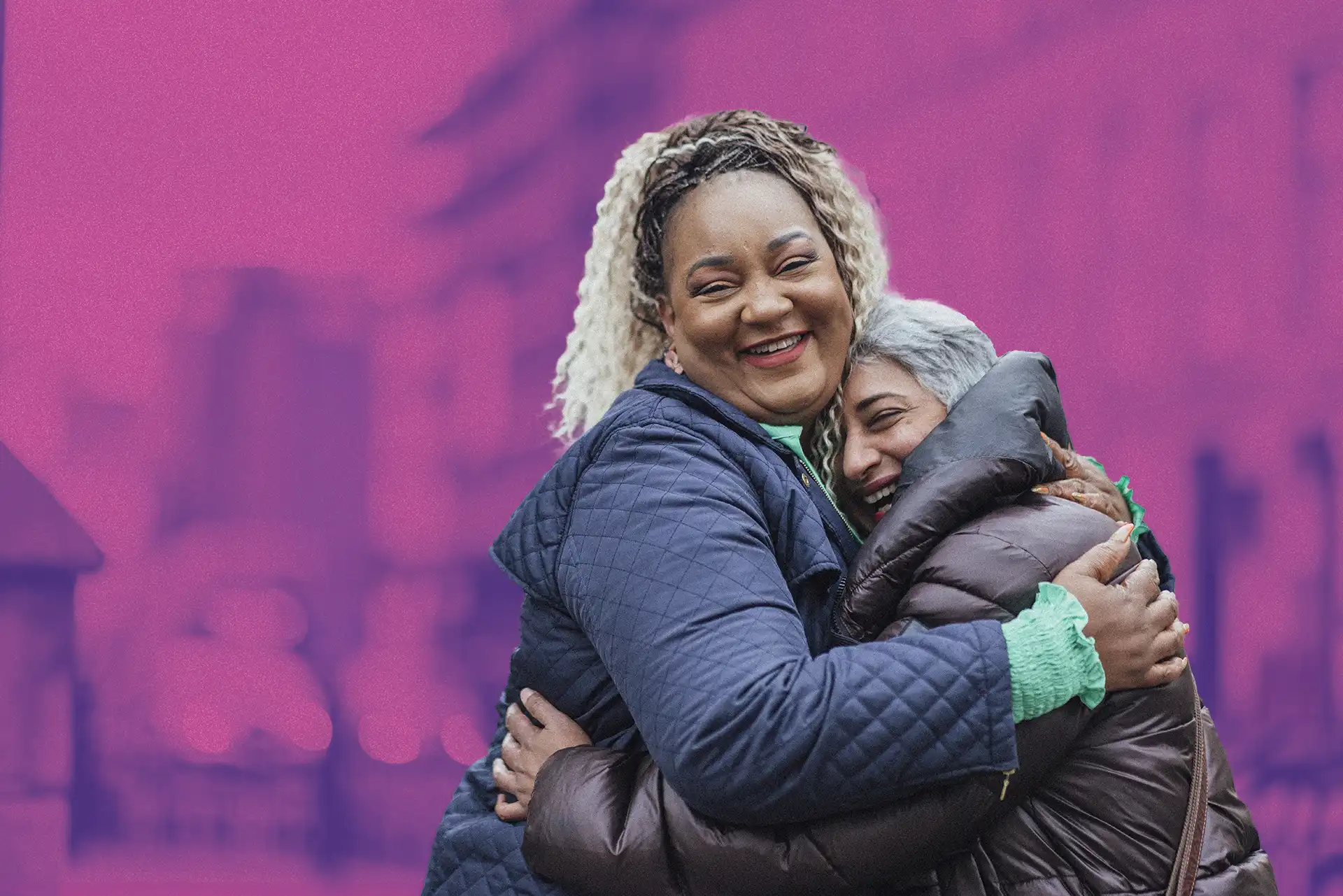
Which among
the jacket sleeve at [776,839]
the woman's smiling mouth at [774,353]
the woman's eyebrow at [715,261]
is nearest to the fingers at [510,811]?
the jacket sleeve at [776,839]

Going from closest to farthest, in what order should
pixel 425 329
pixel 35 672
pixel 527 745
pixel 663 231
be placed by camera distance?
1. pixel 527 745
2. pixel 663 231
3. pixel 35 672
4. pixel 425 329

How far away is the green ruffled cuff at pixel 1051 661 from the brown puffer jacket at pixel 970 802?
0.04m

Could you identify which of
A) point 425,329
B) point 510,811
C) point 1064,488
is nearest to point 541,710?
point 510,811

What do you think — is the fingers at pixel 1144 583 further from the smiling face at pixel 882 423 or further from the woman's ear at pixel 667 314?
the woman's ear at pixel 667 314

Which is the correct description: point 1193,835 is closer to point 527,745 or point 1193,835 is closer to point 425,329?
point 527,745

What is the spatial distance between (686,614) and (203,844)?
254 cm

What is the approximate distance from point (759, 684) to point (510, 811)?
0.65 metres

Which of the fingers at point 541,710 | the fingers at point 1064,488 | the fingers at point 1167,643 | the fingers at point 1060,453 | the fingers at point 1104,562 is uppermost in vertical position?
the fingers at point 1060,453

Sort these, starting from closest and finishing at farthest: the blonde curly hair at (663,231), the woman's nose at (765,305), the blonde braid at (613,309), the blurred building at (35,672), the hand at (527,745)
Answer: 1. the hand at (527,745)
2. the woman's nose at (765,305)
3. the blonde curly hair at (663,231)
4. the blonde braid at (613,309)
5. the blurred building at (35,672)

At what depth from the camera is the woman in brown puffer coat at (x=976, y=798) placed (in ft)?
5.39

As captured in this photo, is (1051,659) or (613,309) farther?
(613,309)

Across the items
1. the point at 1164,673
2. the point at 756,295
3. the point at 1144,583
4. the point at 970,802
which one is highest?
the point at 756,295

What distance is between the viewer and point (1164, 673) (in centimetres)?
175

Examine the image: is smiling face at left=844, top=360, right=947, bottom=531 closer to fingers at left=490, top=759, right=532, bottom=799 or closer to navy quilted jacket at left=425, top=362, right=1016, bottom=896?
navy quilted jacket at left=425, top=362, right=1016, bottom=896
